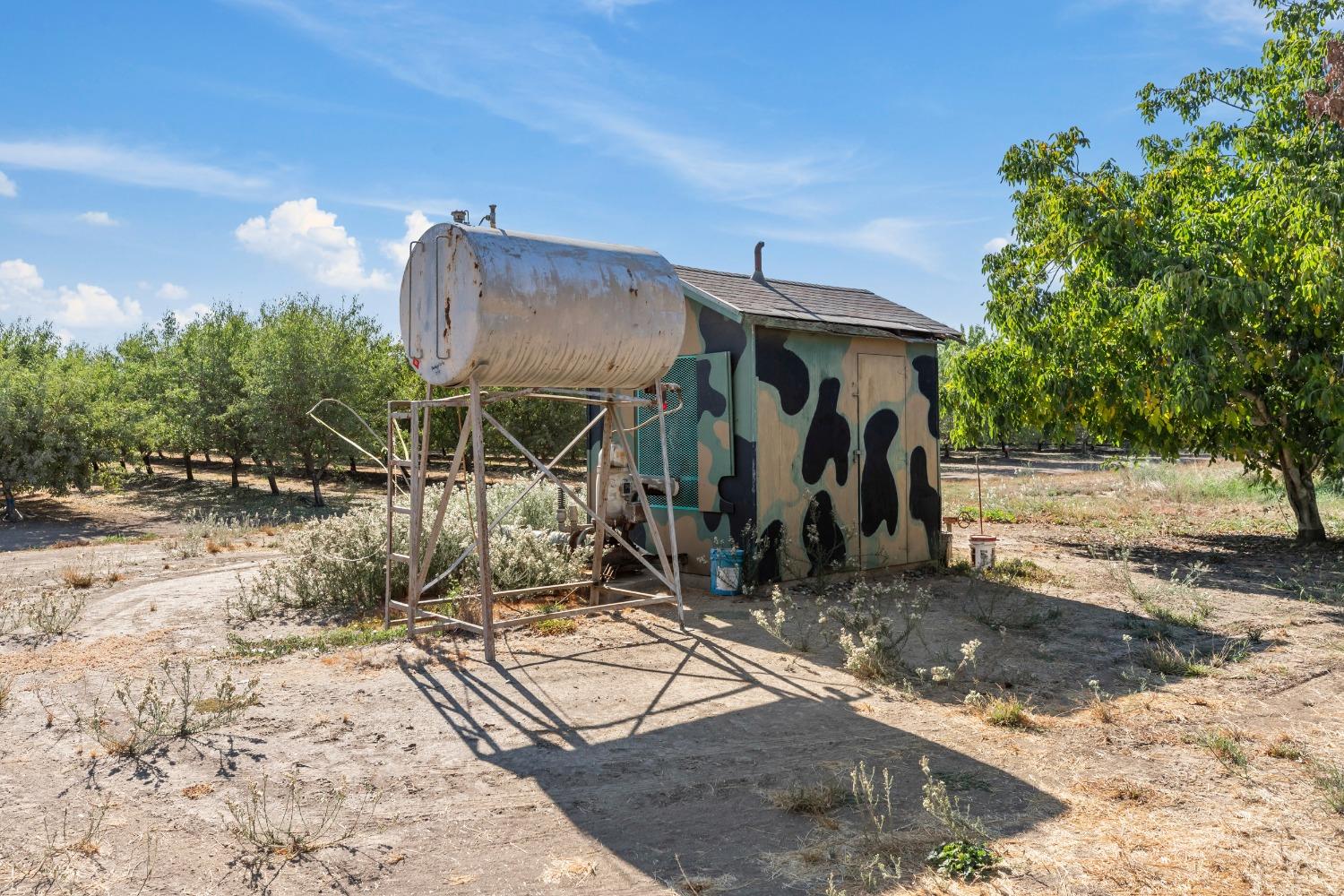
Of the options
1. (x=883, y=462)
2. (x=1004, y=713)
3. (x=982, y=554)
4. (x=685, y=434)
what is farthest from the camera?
(x=883, y=462)

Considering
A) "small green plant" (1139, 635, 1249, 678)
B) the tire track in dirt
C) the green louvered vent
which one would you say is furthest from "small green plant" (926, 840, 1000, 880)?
the green louvered vent

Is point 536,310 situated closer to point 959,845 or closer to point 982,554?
point 959,845

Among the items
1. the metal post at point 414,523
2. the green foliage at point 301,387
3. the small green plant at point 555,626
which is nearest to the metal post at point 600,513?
the small green plant at point 555,626

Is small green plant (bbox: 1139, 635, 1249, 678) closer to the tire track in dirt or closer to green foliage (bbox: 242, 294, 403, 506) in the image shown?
the tire track in dirt

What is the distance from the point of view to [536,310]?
788 cm

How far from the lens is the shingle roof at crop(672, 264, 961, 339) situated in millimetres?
11297

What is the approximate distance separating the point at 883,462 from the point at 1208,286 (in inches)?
171

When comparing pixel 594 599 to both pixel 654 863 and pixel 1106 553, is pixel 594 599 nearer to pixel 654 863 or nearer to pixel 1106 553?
pixel 654 863

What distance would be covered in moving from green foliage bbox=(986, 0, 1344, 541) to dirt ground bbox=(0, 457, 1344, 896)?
10.4 ft

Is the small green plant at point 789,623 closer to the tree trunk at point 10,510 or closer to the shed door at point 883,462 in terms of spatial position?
the shed door at point 883,462

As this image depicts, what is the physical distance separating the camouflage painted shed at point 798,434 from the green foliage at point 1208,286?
2.20m

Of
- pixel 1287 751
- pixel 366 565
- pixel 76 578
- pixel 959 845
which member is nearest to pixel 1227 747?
pixel 1287 751

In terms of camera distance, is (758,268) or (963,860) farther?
(758,268)

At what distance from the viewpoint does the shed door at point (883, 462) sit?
12.0 meters
